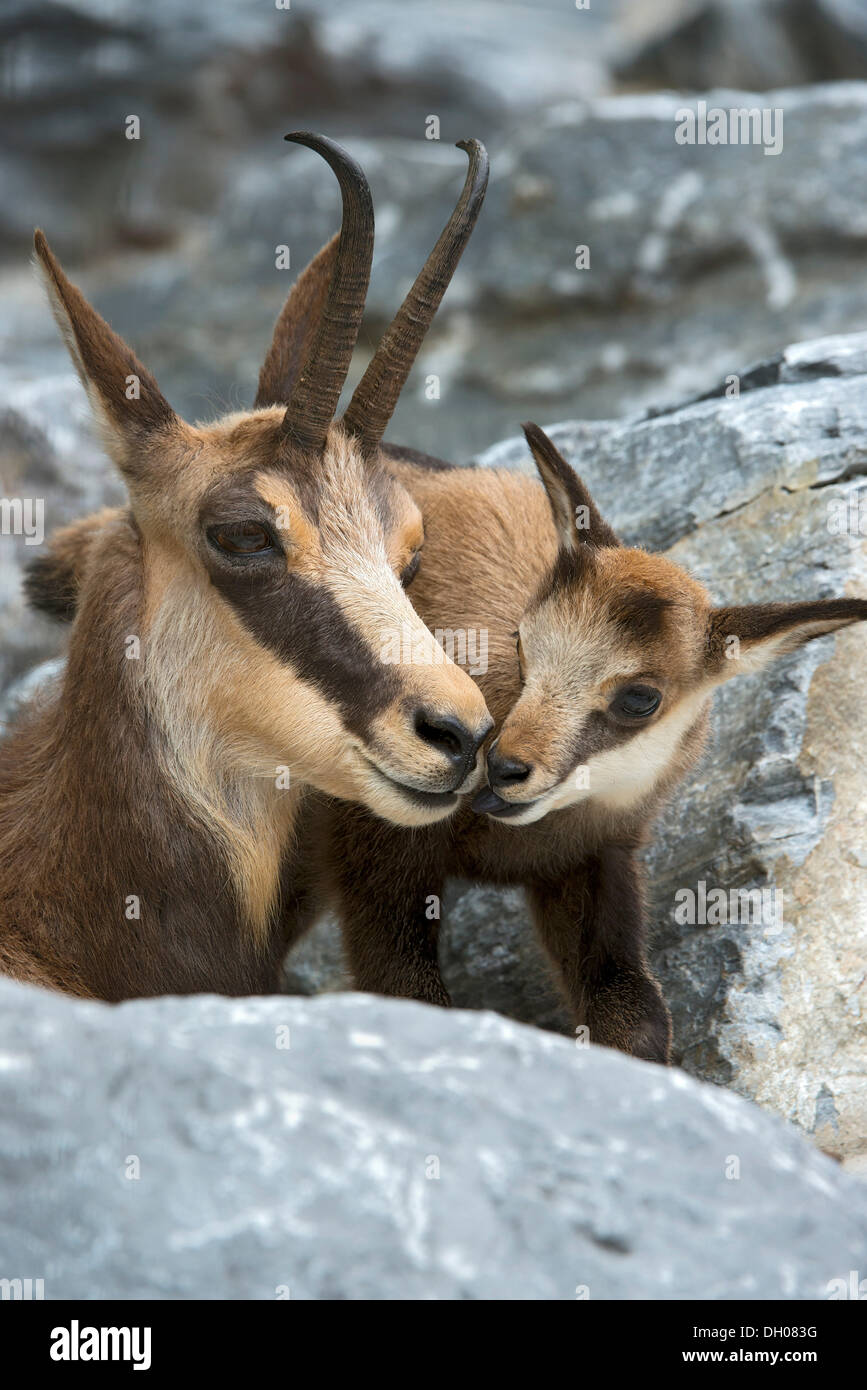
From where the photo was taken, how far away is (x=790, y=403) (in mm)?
7395

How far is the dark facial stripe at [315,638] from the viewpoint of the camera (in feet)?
15.5

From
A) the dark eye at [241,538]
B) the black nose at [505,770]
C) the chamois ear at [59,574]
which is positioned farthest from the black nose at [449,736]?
the chamois ear at [59,574]

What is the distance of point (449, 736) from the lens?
4641mm

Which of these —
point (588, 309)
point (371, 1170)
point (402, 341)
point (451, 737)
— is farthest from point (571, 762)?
point (588, 309)

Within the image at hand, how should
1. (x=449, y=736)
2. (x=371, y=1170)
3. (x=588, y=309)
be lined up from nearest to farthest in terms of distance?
(x=371, y=1170), (x=449, y=736), (x=588, y=309)

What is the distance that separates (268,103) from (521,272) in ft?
29.2

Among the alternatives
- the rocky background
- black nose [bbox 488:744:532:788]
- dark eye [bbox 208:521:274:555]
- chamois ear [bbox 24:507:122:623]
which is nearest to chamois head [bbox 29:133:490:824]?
dark eye [bbox 208:521:274:555]

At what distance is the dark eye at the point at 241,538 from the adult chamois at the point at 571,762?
1.03 m

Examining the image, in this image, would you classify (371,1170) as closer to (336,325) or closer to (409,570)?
(409,570)

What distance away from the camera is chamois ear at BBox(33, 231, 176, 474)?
4859 millimetres

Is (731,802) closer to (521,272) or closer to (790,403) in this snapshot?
(790,403)

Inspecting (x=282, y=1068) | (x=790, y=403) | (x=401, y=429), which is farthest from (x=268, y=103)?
(x=282, y=1068)

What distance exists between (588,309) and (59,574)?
8.03 metres

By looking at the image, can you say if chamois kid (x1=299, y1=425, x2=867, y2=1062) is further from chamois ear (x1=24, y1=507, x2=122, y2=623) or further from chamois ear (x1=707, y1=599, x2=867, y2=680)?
chamois ear (x1=24, y1=507, x2=122, y2=623)
